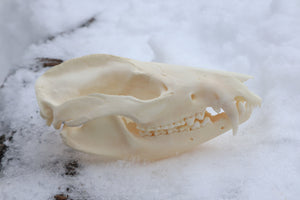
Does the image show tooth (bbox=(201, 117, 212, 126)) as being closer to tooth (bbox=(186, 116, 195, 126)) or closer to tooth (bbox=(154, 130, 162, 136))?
tooth (bbox=(186, 116, 195, 126))

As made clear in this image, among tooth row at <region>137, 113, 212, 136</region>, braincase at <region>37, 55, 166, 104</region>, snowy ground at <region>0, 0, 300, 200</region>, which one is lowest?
snowy ground at <region>0, 0, 300, 200</region>

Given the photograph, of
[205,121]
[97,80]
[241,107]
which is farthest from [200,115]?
→ [97,80]

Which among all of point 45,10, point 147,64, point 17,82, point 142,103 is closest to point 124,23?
point 45,10

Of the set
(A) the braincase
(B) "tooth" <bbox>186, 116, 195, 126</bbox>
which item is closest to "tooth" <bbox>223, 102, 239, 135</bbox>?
(B) "tooth" <bbox>186, 116, 195, 126</bbox>

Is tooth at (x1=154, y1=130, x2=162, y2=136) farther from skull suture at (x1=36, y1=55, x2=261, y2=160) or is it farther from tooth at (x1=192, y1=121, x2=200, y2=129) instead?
tooth at (x1=192, y1=121, x2=200, y2=129)

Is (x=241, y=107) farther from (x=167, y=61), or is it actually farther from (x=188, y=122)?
(x=167, y=61)

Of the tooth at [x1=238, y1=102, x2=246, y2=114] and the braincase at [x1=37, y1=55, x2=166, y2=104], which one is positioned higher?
the braincase at [x1=37, y1=55, x2=166, y2=104]
